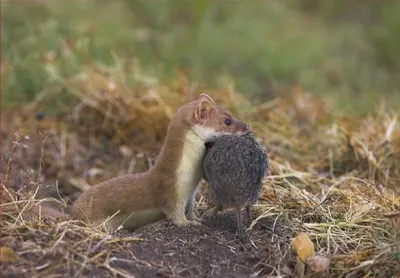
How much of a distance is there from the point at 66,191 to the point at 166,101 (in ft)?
4.48

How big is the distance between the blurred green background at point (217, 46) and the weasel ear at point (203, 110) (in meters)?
2.54

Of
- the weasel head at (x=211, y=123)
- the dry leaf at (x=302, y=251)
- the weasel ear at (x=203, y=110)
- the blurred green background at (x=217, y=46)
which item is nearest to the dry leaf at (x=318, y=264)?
the dry leaf at (x=302, y=251)

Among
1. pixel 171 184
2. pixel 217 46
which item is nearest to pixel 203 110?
pixel 171 184

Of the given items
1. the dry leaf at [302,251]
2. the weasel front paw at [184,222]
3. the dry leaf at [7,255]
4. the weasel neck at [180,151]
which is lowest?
the weasel front paw at [184,222]

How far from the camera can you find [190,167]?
4371 mm

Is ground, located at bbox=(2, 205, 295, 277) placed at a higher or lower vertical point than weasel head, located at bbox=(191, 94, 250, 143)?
lower

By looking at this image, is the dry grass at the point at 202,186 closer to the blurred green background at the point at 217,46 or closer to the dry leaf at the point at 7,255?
the dry leaf at the point at 7,255

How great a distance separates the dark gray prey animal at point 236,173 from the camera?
4176 millimetres

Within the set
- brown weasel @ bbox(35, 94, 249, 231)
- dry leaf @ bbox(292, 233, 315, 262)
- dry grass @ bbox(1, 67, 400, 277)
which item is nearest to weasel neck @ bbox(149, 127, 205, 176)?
brown weasel @ bbox(35, 94, 249, 231)

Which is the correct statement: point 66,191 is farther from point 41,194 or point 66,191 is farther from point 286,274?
point 286,274

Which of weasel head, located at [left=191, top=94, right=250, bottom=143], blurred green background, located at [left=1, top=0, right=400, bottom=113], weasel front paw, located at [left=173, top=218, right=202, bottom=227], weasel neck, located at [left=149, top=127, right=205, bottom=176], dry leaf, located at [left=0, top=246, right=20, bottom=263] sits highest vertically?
weasel head, located at [left=191, top=94, right=250, bottom=143]

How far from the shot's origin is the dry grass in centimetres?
377

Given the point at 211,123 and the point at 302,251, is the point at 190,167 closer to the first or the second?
the point at 211,123

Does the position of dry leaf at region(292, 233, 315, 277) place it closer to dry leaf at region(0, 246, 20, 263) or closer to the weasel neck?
the weasel neck
